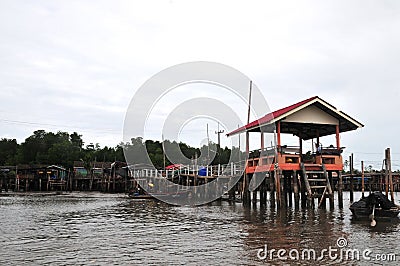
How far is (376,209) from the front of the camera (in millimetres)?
15758

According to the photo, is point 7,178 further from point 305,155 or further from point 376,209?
point 376,209

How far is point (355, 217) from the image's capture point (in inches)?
648

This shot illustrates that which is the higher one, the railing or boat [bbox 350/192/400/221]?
the railing

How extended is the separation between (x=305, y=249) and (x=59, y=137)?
90107mm

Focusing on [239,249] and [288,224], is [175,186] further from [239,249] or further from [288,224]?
[239,249]

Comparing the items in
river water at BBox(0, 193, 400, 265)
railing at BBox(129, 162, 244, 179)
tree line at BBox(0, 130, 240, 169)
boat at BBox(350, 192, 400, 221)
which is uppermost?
tree line at BBox(0, 130, 240, 169)

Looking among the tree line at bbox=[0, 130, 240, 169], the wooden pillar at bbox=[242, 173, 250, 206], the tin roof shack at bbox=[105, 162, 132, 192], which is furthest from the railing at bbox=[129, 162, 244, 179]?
the tree line at bbox=[0, 130, 240, 169]

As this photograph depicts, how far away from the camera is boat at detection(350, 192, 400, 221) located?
51.1 feet

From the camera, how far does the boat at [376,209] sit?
1557cm

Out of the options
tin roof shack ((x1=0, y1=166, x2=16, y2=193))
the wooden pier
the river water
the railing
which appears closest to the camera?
the river water

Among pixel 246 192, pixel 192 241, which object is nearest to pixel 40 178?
pixel 246 192

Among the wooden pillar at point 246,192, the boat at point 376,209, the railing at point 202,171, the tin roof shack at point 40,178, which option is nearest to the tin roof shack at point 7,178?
the tin roof shack at point 40,178

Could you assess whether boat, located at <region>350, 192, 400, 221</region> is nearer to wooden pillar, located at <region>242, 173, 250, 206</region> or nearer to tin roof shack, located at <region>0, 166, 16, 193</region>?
wooden pillar, located at <region>242, 173, 250, 206</region>

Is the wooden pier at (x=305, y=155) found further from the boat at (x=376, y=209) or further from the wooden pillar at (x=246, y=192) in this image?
the boat at (x=376, y=209)
